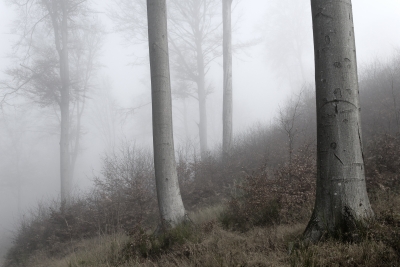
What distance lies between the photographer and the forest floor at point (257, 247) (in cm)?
224

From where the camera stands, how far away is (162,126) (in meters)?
4.68

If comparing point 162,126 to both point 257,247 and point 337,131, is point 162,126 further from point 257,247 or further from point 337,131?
point 337,131

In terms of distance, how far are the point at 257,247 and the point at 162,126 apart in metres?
2.53

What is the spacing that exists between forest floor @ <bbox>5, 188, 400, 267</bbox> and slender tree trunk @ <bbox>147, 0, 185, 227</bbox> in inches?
16.0

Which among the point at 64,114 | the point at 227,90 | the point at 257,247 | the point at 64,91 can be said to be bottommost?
the point at 257,247

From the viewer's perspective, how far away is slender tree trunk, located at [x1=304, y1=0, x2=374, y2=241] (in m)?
2.65

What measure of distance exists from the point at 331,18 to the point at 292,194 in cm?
256

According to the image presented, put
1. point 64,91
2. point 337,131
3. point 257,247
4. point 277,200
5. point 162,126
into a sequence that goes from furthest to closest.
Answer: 1. point 64,91
2. point 162,126
3. point 277,200
4. point 257,247
5. point 337,131

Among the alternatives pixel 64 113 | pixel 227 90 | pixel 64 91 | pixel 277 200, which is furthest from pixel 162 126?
pixel 64 91

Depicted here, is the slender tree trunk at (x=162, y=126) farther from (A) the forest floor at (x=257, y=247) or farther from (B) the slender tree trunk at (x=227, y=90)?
(B) the slender tree trunk at (x=227, y=90)

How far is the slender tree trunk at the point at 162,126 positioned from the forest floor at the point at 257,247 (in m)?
0.41

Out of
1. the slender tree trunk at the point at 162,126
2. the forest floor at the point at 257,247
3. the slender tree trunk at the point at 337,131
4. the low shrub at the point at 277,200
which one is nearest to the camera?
the forest floor at the point at 257,247

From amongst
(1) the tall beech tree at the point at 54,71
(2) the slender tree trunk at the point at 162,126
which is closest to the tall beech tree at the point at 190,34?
(1) the tall beech tree at the point at 54,71

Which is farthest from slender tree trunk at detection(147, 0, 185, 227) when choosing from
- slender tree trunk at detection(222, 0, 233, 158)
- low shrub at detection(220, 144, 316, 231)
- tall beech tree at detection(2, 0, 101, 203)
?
tall beech tree at detection(2, 0, 101, 203)
